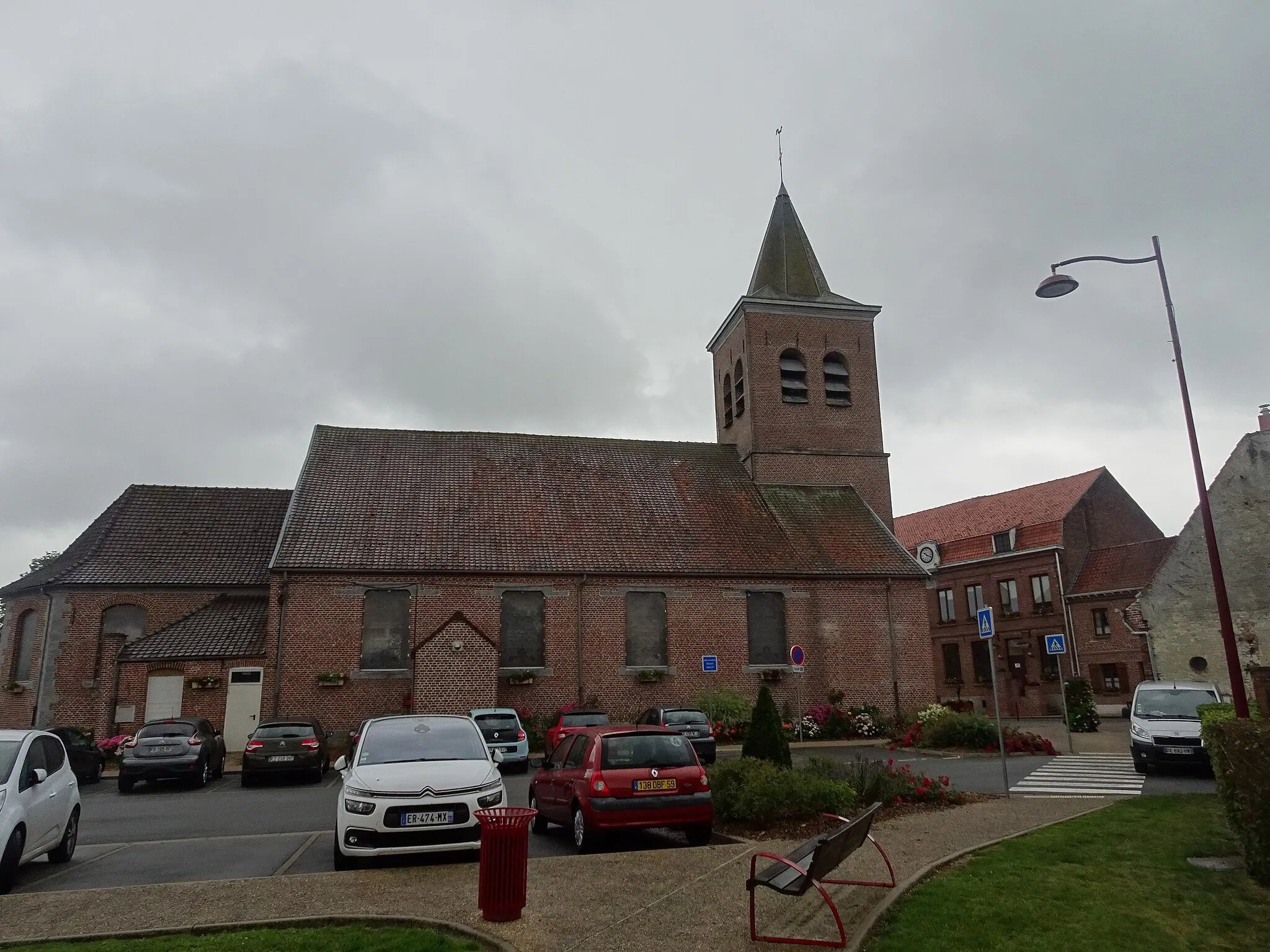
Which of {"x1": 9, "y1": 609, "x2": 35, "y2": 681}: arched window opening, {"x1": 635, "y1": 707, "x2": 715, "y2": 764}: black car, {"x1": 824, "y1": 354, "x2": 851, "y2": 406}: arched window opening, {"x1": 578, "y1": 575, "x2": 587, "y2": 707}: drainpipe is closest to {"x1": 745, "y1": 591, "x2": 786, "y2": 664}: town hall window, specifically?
{"x1": 578, "y1": 575, "x2": 587, "y2": 707}: drainpipe

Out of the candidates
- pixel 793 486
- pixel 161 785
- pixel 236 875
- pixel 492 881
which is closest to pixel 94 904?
pixel 236 875

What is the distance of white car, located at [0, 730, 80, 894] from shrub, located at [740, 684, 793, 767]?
357 inches

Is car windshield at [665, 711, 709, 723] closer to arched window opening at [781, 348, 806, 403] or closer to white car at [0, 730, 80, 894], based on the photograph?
white car at [0, 730, 80, 894]

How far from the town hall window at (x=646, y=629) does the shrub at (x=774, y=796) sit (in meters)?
14.9

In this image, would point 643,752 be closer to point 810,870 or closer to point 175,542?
point 810,870

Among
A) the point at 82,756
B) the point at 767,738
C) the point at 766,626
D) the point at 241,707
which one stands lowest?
the point at 82,756

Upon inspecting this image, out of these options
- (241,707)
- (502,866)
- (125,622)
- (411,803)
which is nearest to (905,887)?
(502,866)

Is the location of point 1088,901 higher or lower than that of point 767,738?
lower

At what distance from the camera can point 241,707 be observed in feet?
79.8

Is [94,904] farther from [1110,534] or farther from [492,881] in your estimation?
[1110,534]

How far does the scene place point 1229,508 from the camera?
2789cm

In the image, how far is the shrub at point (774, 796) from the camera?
35.9ft

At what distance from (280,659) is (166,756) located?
19.2 feet

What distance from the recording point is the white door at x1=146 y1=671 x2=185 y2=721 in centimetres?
2427
